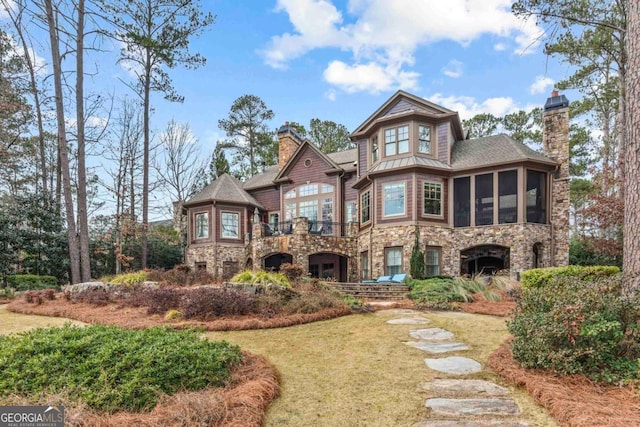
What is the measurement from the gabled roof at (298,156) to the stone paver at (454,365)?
A: 14597 millimetres

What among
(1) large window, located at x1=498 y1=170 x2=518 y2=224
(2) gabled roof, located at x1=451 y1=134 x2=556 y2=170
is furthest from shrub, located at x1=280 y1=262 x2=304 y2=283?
A: (1) large window, located at x1=498 y1=170 x2=518 y2=224

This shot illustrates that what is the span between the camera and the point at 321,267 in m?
18.8

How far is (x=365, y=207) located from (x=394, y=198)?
204cm

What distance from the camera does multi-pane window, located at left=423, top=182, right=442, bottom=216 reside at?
15.1 m

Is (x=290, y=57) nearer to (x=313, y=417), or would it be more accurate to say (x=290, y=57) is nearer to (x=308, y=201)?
(x=308, y=201)

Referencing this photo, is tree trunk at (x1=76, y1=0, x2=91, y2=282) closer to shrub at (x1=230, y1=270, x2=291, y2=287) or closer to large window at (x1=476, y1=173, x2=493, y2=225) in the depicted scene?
shrub at (x1=230, y1=270, x2=291, y2=287)

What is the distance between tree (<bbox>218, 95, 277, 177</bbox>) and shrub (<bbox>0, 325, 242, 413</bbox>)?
26.7 m

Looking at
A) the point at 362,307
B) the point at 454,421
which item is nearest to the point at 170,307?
the point at 362,307

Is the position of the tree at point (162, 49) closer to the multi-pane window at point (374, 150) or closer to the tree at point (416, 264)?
the multi-pane window at point (374, 150)

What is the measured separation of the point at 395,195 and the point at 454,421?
1276cm

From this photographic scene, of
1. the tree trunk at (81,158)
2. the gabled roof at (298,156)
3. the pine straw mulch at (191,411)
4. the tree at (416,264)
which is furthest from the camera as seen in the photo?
the gabled roof at (298,156)

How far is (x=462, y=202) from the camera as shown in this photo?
15.6 m

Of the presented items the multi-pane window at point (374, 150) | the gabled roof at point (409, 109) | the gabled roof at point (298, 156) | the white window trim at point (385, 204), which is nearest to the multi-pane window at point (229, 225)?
the gabled roof at point (298, 156)

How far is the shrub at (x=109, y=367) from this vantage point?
10.3ft
